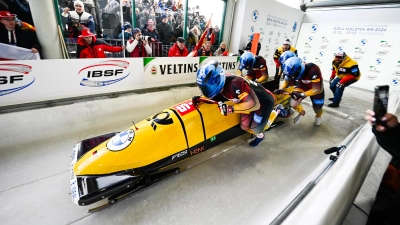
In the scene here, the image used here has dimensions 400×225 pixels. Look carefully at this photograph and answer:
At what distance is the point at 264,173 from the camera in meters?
2.32

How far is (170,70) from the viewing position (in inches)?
177

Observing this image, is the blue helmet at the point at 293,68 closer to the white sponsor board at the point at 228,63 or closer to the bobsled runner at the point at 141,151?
the bobsled runner at the point at 141,151

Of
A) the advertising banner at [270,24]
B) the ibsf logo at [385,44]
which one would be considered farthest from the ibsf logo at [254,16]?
the ibsf logo at [385,44]

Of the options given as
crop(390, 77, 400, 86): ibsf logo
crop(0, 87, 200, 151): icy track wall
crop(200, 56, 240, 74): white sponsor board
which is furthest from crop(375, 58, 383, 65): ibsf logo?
crop(0, 87, 200, 151): icy track wall

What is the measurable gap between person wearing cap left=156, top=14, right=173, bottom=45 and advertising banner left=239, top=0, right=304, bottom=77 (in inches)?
111

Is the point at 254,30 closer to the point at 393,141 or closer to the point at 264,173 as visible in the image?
the point at 264,173

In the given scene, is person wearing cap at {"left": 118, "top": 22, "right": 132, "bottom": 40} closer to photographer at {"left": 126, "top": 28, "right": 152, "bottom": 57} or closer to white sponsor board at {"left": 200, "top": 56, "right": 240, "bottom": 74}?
photographer at {"left": 126, "top": 28, "right": 152, "bottom": 57}

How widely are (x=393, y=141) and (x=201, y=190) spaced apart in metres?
1.53

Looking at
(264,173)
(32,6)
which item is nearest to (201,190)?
(264,173)

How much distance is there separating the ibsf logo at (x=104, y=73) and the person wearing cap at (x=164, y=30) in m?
2.97

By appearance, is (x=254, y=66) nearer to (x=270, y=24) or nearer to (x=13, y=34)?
(x=13, y=34)

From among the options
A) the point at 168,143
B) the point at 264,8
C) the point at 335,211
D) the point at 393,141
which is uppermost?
the point at 264,8

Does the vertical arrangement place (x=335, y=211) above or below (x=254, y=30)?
below

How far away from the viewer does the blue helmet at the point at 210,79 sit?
193 cm
